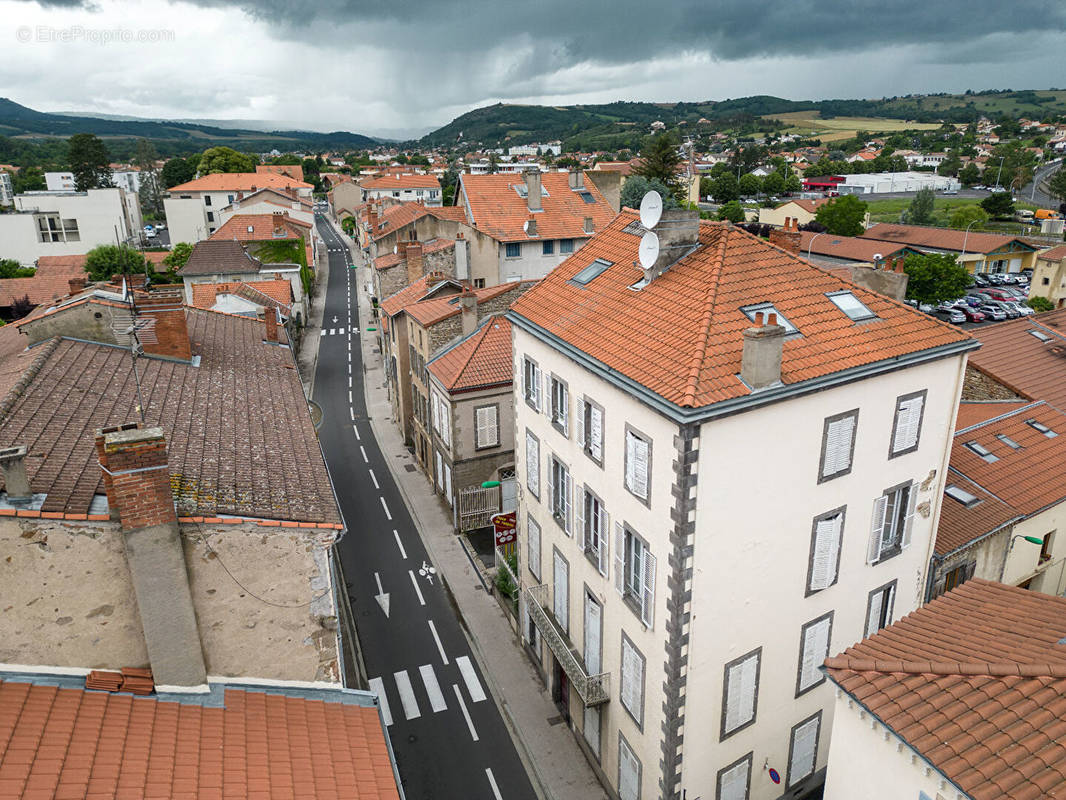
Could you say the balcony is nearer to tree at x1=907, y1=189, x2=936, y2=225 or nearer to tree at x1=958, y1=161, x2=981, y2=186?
tree at x1=907, y1=189, x2=936, y2=225

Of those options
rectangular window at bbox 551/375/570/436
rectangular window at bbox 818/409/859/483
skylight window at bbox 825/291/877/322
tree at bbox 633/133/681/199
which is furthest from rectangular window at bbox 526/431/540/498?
tree at bbox 633/133/681/199

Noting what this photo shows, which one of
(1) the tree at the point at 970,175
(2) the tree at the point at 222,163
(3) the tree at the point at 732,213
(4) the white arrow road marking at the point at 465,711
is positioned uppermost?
(2) the tree at the point at 222,163

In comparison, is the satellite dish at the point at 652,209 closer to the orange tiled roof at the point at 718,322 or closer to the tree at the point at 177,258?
the orange tiled roof at the point at 718,322

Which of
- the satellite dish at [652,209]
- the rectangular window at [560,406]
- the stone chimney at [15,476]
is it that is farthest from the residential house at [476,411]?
the stone chimney at [15,476]

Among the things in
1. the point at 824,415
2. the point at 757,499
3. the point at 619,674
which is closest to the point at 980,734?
the point at 757,499

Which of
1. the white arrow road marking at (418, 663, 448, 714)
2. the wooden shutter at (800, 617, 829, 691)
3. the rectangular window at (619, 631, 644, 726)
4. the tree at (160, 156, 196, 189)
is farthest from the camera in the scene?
the tree at (160, 156, 196, 189)

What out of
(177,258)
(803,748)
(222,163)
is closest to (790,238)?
(803,748)

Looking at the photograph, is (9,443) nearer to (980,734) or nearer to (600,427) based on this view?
(600,427)

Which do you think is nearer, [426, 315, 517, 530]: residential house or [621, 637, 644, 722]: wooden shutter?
[621, 637, 644, 722]: wooden shutter
